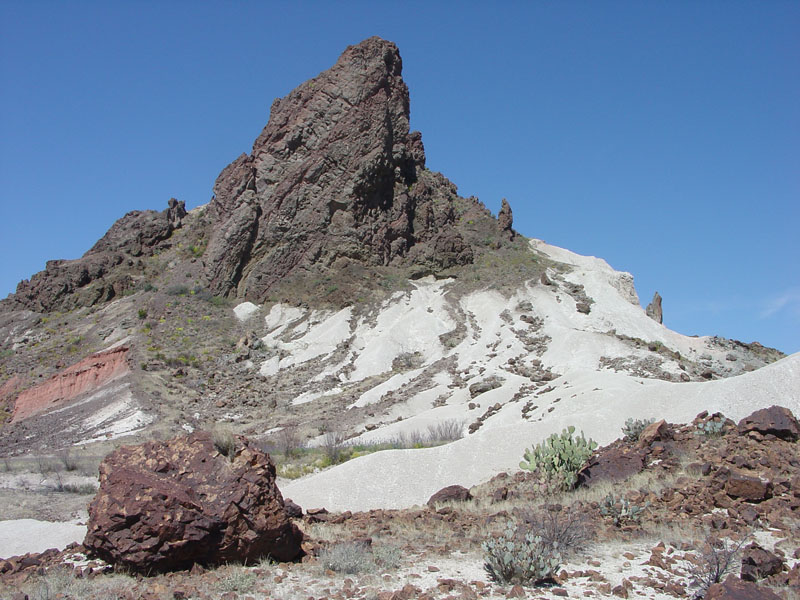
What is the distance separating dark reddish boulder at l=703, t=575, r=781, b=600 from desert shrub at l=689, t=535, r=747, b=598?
0.76ft

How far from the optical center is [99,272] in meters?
43.9

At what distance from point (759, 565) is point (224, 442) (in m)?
5.38

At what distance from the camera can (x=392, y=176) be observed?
40625 mm

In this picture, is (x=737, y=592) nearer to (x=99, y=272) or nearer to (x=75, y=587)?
(x=75, y=587)

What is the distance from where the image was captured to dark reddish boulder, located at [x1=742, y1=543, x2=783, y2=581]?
16.4 ft

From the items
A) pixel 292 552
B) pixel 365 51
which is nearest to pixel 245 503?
pixel 292 552

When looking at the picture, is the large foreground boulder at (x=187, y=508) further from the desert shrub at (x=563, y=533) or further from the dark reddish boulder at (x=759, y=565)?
the dark reddish boulder at (x=759, y=565)

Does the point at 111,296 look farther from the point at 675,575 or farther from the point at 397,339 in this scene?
the point at 675,575

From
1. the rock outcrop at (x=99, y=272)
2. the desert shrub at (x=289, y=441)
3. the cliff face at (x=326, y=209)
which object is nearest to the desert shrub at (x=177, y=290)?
the cliff face at (x=326, y=209)

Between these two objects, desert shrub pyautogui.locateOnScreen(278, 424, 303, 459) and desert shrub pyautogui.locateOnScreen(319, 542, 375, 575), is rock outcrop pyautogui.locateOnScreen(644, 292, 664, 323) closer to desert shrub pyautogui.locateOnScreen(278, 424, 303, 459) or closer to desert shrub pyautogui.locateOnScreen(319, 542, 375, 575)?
desert shrub pyautogui.locateOnScreen(278, 424, 303, 459)

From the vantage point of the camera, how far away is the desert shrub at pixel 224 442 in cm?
654

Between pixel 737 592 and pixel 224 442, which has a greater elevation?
pixel 224 442

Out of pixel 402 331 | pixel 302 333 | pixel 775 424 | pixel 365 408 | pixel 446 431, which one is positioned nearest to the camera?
pixel 775 424

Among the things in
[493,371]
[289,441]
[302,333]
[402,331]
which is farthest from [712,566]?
[302,333]
